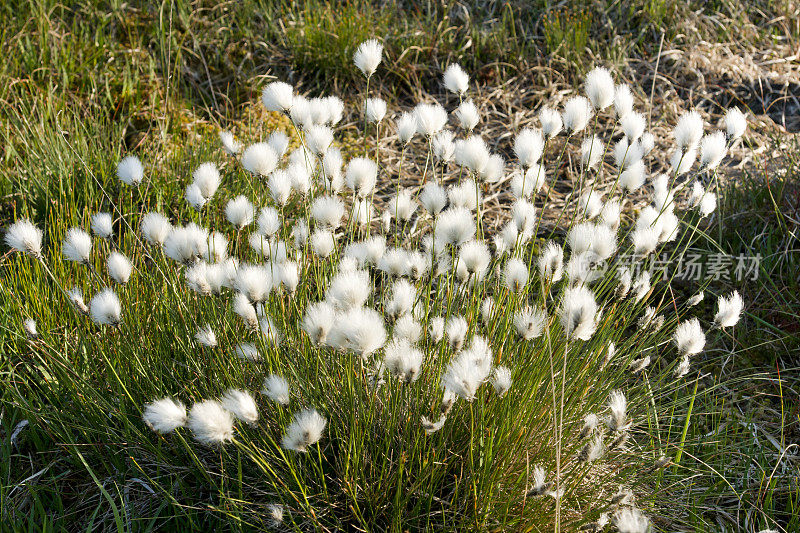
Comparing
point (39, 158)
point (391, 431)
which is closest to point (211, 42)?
point (39, 158)

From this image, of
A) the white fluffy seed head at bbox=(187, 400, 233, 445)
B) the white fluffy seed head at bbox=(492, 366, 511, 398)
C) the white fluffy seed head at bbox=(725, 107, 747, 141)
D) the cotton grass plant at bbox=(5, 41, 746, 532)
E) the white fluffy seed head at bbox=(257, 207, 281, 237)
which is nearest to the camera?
the white fluffy seed head at bbox=(187, 400, 233, 445)

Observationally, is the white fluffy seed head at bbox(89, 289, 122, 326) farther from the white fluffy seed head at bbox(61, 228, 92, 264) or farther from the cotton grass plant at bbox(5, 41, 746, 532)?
the white fluffy seed head at bbox(61, 228, 92, 264)

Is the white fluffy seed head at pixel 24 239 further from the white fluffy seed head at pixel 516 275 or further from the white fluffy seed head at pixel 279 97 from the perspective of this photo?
the white fluffy seed head at pixel 516 275

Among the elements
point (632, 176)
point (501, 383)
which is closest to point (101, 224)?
point (501, 383)

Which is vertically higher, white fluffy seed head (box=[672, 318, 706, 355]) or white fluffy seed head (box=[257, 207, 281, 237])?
→ white fluffy seed head (box=[257, 207, 281, 237])

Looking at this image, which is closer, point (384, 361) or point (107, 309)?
point (384, 361)

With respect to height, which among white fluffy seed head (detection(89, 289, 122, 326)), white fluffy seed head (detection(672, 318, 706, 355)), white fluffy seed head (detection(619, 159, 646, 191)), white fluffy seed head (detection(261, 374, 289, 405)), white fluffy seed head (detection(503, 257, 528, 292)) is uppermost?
white fluffy seed head (detection(89, 289, 122, 326))

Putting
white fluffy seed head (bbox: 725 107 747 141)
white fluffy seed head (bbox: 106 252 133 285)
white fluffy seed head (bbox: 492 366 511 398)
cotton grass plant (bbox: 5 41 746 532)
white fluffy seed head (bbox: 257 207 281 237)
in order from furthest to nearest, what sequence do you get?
white fluffy seed head (bbox: 725 107 747 141) < white fluffy seed head (bbox: 257 207 281 237) < white fluffy seed head (bbox: 106 252 133 285) < cotton grass plant (bbox: 5 41 746 532) < white fluffy seed head (bbox: 492 366 511 398)

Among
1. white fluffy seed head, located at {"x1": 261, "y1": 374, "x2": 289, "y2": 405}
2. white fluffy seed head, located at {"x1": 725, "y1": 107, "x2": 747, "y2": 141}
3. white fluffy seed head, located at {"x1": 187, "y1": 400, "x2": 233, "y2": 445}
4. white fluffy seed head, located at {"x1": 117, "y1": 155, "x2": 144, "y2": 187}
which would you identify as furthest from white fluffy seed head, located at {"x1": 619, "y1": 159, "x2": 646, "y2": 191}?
white fluffy seed head, located at {"x1": 117, "y1": 155, "x2": 144, "y2": 187}

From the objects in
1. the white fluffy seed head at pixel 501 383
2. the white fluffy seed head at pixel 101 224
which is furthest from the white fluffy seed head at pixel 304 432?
the white fluffy seed head at pixel 101 224

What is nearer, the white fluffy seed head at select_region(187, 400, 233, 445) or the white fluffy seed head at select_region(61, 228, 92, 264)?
the white fluffy seed head at select_region(187, 400, 233, 445)

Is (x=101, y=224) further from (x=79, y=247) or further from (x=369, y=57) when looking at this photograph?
(x=369, y=57)

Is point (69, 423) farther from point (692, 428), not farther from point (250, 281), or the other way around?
point (692, 428)

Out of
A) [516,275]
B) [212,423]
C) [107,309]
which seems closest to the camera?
[212,423]
